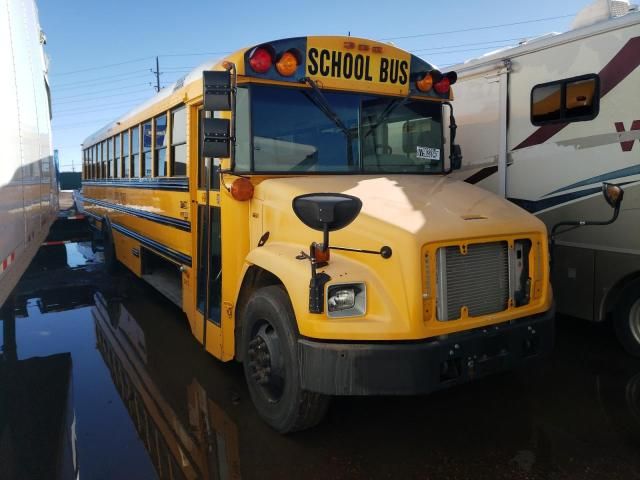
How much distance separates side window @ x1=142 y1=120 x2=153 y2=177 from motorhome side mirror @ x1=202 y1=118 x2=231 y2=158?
259 cm

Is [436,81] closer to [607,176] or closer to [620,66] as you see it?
[620,66]

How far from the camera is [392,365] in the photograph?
2678 mm

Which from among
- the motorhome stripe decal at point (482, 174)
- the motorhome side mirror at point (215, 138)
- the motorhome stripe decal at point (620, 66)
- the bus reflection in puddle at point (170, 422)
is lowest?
the bus reflection in puddle at point (170, 422)

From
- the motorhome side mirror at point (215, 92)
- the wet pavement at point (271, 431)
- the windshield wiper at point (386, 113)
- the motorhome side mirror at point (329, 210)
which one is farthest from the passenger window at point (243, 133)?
the wet pavement at point (271, 431)

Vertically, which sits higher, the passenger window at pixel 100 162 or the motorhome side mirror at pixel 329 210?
the passenger window at pixel 100 162

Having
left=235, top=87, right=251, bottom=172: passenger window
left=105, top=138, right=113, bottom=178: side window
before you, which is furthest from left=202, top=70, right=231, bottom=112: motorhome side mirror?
left=105, top=138, right=113, bottom=178: side window

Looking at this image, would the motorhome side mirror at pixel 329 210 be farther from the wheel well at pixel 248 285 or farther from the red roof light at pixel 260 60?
the red roof light at pixel 260 60

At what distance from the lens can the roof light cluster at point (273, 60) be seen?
3.45 metres

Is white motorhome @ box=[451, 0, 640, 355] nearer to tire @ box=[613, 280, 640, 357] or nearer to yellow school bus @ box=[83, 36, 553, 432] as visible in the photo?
tire @ box=[613, 280, 640, 357]

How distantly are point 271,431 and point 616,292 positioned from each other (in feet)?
10.5

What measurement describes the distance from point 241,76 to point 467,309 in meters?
2.10

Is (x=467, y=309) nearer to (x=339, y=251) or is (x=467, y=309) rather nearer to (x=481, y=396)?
(x=339, y=251)

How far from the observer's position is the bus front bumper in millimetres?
2676

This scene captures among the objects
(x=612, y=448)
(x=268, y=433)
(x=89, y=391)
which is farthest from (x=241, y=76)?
(x=612, y=448)
